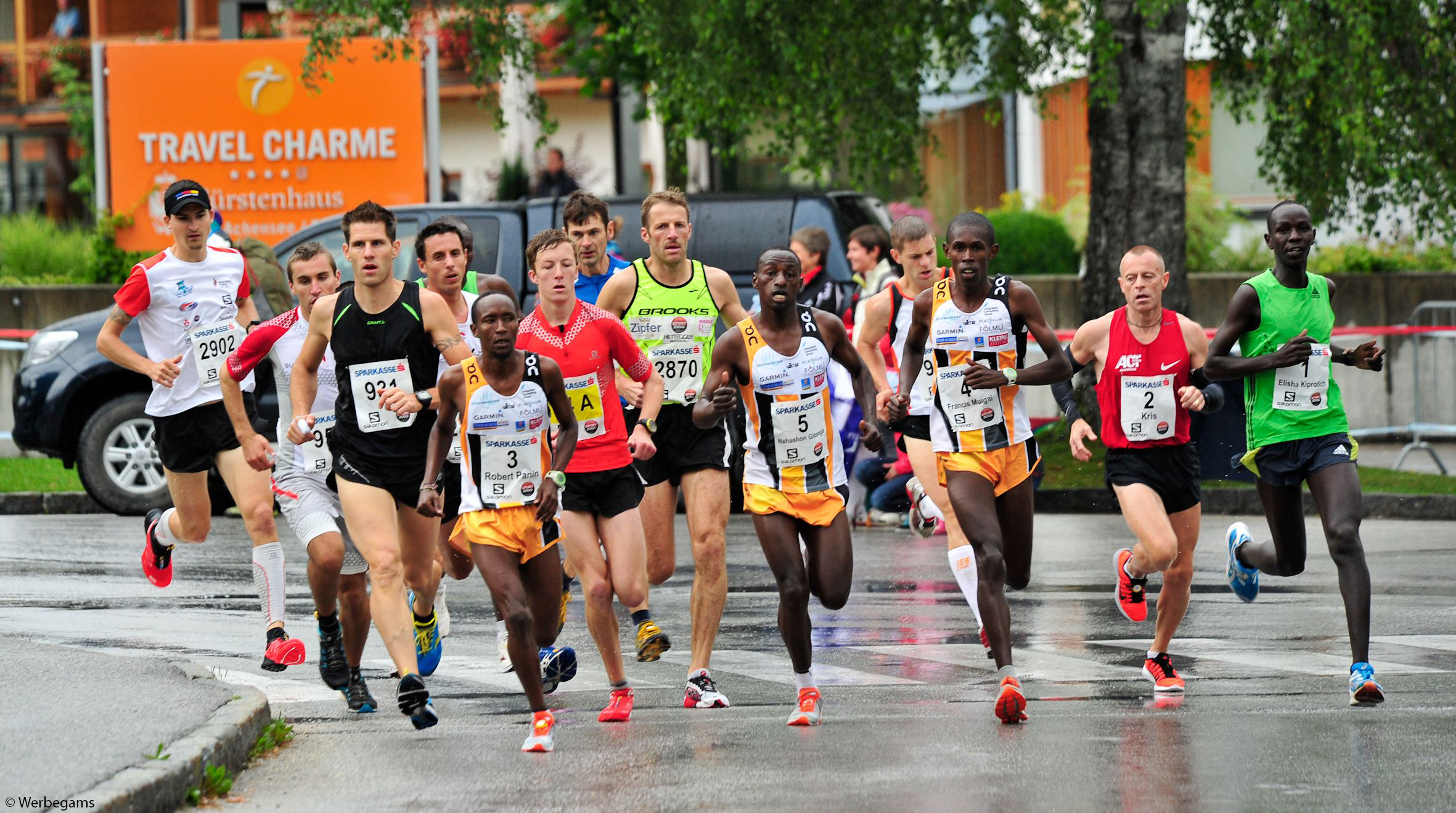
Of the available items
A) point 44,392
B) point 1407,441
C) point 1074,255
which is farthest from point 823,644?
point 1074,255

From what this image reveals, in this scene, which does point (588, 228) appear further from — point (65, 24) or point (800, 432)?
A: point (65, 24)

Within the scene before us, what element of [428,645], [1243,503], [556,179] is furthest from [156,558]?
[556,179]

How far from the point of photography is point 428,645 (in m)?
8.66

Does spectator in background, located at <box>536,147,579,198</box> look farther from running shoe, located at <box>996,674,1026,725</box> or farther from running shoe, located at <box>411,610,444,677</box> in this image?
running shoe, located at <box>996,674,1026,725</box>

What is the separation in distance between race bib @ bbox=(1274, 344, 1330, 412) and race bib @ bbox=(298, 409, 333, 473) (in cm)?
389

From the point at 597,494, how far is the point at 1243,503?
28.9ft

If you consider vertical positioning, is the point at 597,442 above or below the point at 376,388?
below

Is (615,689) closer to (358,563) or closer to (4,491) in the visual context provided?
(358,563)

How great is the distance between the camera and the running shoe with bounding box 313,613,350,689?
8102 millimetres

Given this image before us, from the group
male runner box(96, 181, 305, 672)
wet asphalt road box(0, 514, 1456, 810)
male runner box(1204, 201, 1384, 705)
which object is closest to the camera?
wet asphalt road box(0, 514, 1456, 810)

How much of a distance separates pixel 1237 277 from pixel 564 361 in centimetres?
1386

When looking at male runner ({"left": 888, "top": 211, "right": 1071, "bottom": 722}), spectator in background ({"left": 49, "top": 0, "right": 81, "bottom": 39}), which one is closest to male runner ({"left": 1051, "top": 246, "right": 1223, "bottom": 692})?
male runner ({"left": 888, "top": 211, "right": 1071, "bottom": 722})

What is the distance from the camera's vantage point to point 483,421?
24.5 ft

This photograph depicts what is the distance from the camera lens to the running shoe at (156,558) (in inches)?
393
